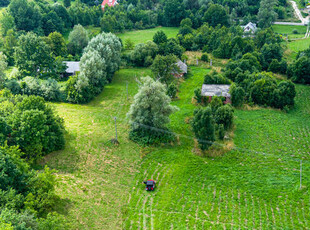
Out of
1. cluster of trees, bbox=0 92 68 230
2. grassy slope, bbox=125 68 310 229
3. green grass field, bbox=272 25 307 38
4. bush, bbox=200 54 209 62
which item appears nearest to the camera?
cluster of trees, bbox=0 92 68 230

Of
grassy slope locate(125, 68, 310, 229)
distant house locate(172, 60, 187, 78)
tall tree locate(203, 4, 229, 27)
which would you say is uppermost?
tall tree locate(203, 4, 229, 27)

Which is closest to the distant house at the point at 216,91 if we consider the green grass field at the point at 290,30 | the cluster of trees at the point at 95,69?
the cluster of trees at the point at 95,69

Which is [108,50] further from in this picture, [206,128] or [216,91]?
[206,128]

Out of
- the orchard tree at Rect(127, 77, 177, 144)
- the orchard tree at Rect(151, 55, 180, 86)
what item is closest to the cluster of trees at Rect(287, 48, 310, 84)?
the orchard tree at Rect(151, 55, 180, 86)

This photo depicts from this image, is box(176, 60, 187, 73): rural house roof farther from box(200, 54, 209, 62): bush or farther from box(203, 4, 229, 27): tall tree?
box(203, 4, 229, 27): tall tree

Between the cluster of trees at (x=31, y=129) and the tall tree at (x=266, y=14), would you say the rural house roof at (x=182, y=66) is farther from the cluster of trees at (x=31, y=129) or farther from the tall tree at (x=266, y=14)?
the tall tree at (x=266, y=14)

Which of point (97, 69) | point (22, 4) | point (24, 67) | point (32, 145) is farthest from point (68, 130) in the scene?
point (22, 4)

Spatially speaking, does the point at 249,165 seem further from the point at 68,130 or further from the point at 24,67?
the point at 24,67
